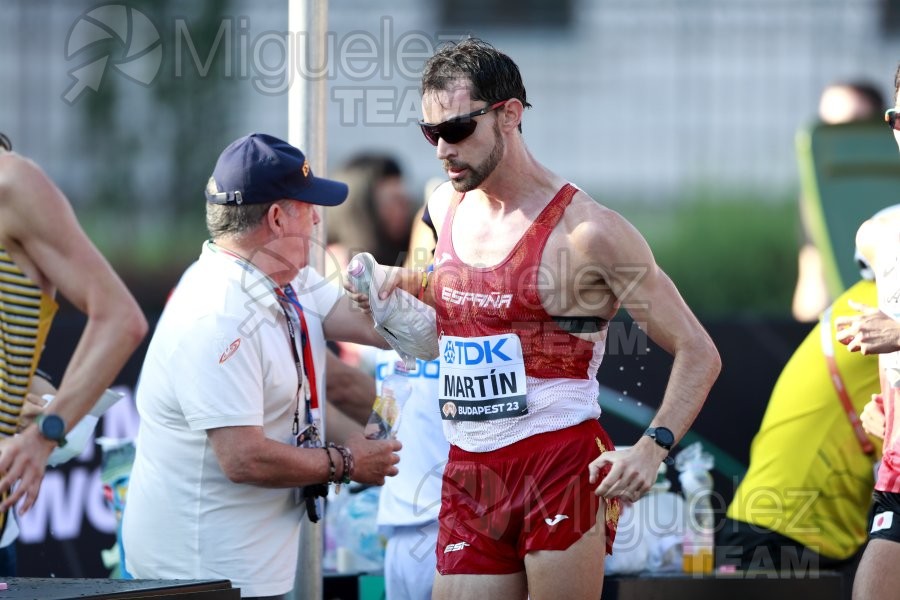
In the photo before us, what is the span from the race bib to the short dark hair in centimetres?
69

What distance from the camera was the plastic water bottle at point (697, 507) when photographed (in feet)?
16.7

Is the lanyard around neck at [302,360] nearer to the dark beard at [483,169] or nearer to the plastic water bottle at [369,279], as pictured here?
the plastic water bottle at [369,279]

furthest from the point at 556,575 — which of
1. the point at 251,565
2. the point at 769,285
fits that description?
the point at 769,285

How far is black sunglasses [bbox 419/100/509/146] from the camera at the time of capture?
148 inches

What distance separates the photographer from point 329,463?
12.8 feet

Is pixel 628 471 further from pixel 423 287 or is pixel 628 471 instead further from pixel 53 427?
pixel 53 427

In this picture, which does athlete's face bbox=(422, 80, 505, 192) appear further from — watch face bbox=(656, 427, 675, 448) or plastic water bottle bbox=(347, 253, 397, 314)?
watch face bbox=(656, 427, 675, 448)

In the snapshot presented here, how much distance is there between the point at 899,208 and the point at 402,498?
1896mm

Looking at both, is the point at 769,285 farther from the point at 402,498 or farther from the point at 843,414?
the point at 402,498

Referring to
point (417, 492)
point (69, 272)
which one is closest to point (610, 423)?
point (417, 492)

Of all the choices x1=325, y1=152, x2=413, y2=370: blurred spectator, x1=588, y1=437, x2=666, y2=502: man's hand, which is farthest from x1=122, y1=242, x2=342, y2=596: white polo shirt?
x1=325, y1=152, x2=413, y2=370: blurred spectator

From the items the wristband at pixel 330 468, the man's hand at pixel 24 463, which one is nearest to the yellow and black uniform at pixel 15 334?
the man's hand at pixel 24 463

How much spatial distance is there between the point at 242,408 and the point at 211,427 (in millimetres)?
102

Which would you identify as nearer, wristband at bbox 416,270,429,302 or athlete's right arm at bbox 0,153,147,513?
athlete's right arm at bbox 0,153,147,513
